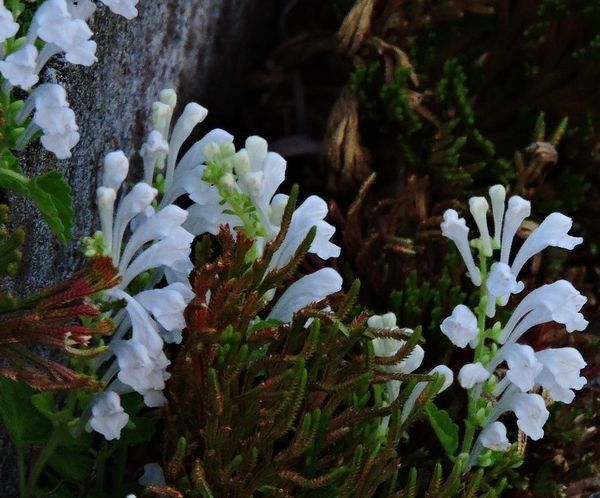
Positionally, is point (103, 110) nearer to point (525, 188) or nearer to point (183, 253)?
point (183, 253)

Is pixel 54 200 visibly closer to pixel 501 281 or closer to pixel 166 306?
pixel 166 306

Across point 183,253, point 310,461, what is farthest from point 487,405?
point 183,253

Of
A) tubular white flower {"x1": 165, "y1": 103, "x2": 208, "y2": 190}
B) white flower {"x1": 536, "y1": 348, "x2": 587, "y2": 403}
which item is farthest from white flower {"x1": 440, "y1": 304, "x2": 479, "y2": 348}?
tubular white flower {"x1": 165, "y1": 103, "x2": 208, "y2": 190}

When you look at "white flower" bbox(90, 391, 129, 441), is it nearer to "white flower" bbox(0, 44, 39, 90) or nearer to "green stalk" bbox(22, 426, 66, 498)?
"green stalk" bbox(22, 426, 66, 498)

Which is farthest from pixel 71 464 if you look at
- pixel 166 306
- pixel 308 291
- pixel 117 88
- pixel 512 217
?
pixel 512 217

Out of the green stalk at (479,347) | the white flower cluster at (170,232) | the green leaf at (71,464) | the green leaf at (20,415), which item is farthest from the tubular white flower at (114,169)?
the green stalk at (479,347)

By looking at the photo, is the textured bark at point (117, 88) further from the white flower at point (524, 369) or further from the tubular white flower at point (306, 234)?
the white flower at point (524, 369)
